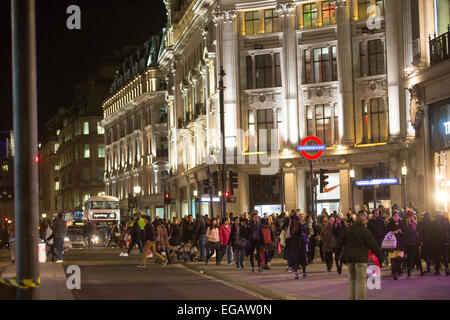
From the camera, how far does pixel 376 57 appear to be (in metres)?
52.7

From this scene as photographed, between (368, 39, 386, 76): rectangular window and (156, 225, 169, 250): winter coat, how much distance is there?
23.8 m

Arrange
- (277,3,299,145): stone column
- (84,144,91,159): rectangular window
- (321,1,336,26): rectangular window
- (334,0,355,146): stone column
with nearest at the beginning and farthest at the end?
(334,0,355,146): stone column
(321,1,336,26): rectangular window
(277,3,299,145): stone column
(84,144,91,159): rectangular window

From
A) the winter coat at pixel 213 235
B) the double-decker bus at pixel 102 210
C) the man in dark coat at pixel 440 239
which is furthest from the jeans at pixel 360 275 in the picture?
the double-decker bus at pixel 102 210

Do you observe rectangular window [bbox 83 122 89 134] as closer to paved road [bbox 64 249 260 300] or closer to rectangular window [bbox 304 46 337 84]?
rectangular window [bbox 304 46 337 84]

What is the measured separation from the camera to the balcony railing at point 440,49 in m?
27.0

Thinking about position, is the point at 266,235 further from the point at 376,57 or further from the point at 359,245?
the point at 376,57

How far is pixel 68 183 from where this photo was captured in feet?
419

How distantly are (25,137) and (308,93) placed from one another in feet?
143

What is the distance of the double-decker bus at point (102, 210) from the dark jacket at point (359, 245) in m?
56.0

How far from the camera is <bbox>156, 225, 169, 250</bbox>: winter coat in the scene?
32375mm

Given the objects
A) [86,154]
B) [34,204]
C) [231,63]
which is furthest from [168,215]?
[34,204]

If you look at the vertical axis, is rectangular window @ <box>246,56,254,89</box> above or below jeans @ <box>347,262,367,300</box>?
above

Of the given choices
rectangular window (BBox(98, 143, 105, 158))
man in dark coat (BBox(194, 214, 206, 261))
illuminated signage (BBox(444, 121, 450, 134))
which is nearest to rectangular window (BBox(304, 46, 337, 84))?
man in dark coat (BBox(194, 214, 206, 261))

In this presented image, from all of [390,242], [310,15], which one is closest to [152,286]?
[390,242]
